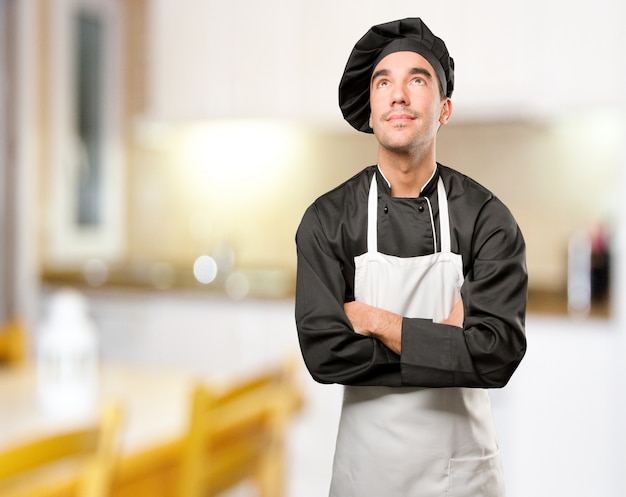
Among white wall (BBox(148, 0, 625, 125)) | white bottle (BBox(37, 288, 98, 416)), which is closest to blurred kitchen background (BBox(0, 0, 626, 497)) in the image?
white wall (BBox(148, 0, 625, 125))

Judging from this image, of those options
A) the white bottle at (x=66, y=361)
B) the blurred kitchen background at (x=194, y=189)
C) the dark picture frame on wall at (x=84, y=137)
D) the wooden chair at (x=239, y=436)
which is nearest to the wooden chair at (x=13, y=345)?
the blurred kitchen background at (x=194, y=189)

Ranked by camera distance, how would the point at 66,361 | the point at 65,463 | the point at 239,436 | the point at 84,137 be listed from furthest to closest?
the point at 84,137 → the point at 66,361 → the point at 239,436 → the point at 65,463

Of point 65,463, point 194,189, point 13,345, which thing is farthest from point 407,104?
point 194,189

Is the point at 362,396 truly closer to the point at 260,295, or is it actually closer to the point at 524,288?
the point at 524,288

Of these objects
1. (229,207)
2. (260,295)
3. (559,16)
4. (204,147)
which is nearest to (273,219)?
(229,207)

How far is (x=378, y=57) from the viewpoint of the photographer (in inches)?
5.6

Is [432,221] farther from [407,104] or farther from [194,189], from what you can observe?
[194,189]

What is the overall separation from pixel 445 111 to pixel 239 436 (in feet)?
3.86

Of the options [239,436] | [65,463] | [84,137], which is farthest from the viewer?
[84,137]

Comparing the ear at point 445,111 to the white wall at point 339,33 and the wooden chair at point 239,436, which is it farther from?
the wooden chair at point 239,436

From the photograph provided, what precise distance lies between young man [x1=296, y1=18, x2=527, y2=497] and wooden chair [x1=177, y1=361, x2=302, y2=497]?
910mm

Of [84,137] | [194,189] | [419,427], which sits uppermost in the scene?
[84,137]

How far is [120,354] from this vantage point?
2.48 metres

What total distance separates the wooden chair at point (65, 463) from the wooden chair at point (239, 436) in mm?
146
